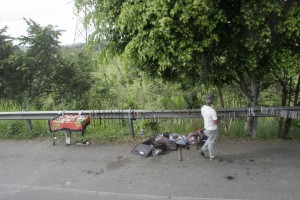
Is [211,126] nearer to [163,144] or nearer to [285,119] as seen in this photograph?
[163,144]

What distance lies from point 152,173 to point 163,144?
112 cm

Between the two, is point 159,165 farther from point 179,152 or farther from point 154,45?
point 154,45

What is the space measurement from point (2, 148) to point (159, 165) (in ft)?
15.0

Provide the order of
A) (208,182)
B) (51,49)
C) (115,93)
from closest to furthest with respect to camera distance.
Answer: (208,182), (51,49), (115,93)

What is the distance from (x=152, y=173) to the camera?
5.55 m

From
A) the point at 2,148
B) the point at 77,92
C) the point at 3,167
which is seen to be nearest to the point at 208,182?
the point at 3,167

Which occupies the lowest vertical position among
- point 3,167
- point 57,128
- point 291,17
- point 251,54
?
point 3,167

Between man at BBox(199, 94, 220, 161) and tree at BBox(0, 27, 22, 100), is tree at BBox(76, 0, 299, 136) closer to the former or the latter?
man at BBox(199, 94, 220, 161)

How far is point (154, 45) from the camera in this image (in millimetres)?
5297

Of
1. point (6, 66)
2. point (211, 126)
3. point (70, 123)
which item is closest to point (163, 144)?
point (211, 126)

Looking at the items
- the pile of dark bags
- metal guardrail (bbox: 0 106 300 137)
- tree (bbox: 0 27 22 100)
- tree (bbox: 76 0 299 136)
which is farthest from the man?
tree (bbox: 0 27 22 100)

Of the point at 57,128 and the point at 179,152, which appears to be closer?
the point at 179,152

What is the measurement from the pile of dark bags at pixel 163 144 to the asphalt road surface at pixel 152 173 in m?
0.17

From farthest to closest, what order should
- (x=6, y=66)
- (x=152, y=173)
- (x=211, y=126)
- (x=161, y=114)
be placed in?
(x=6, y=66), (x=161, y=114), (x=211, y=126), (x=152, y=173)
